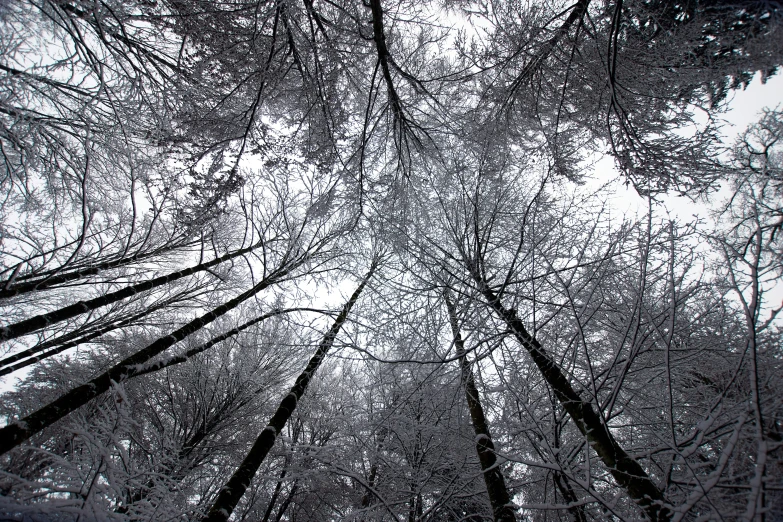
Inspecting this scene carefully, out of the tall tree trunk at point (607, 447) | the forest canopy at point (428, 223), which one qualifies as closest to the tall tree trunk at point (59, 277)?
the forest canopy at point (428, 223)

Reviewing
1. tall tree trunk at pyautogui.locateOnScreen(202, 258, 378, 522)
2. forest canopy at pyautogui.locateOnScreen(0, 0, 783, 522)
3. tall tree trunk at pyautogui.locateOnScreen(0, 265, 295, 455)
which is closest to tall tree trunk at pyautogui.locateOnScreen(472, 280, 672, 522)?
forest canopy at pyautogui.locateOnScreen(0, 0, 783, 522)

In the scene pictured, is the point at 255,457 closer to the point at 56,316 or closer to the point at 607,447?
the point at 56,316

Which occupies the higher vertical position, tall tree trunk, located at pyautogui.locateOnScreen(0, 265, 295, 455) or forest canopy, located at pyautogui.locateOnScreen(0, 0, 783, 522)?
forest canopy, located at pyautogui.locateOnScreen(0, 0, 783, 522)

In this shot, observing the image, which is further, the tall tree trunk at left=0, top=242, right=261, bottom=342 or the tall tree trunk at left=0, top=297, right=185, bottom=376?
the tall tree trunk at left=0, top=297, right=185, bottom=376

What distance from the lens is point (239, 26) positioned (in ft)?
11.0

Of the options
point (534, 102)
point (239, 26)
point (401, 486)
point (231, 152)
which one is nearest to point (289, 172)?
point (231, 152)

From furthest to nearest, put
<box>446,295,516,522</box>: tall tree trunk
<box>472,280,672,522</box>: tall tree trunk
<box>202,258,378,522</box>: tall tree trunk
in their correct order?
<box>446,295,516,522</box>: tall tree trunk
<box>202,258,378,522</box>: tall tree trunk
<box>472,280,672,522</box>: tall tree trunk

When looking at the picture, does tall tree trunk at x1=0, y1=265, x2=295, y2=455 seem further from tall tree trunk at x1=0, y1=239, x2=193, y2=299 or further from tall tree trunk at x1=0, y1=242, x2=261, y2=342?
tall tree trunk at x1=0, y1=239, x2=193, y2=299

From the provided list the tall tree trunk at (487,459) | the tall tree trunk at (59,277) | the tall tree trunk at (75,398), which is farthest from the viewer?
the tall tree trunk at (59,277)

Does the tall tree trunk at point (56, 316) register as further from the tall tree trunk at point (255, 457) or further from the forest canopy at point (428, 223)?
the tall tree trunk at point (255, 457)

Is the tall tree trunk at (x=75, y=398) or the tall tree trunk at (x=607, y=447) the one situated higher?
the tall tree trunk at (x=607, y=447)

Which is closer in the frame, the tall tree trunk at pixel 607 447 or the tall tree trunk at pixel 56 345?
the tall tree trunk at pixel 607 447

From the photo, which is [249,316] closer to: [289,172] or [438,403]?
[289,172]

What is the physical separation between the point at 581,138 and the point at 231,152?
4668 millimetres
